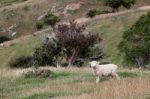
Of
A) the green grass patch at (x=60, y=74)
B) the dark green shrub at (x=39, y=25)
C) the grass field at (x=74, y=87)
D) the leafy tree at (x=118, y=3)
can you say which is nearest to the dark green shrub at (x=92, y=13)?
the leafy tree at (x=118, y=3)

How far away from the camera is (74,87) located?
65.0 ft

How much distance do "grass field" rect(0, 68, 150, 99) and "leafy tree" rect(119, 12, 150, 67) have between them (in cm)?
2965

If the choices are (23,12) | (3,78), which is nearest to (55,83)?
(3,78)

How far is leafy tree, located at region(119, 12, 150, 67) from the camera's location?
54.6 m

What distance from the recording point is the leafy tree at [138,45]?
179 feet

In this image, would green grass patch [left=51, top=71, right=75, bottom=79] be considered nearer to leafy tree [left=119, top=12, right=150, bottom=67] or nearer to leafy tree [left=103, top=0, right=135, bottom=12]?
leafy tree [left=119, top=12, right=150, bottom=67]

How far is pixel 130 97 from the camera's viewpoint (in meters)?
16.0

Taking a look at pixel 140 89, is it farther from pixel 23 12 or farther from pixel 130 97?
pixel 23 12

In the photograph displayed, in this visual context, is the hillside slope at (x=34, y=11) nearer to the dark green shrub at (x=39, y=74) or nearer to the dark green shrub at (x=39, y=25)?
the dark green shrub at (x=39, y=25)

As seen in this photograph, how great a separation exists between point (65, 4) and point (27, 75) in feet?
281

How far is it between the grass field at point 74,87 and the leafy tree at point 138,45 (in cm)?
2965

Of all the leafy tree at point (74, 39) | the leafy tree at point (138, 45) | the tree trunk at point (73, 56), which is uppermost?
the leafy tree at point (74, 39)

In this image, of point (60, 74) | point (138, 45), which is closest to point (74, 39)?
point (138, 45)

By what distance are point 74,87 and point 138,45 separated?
36.7 m
